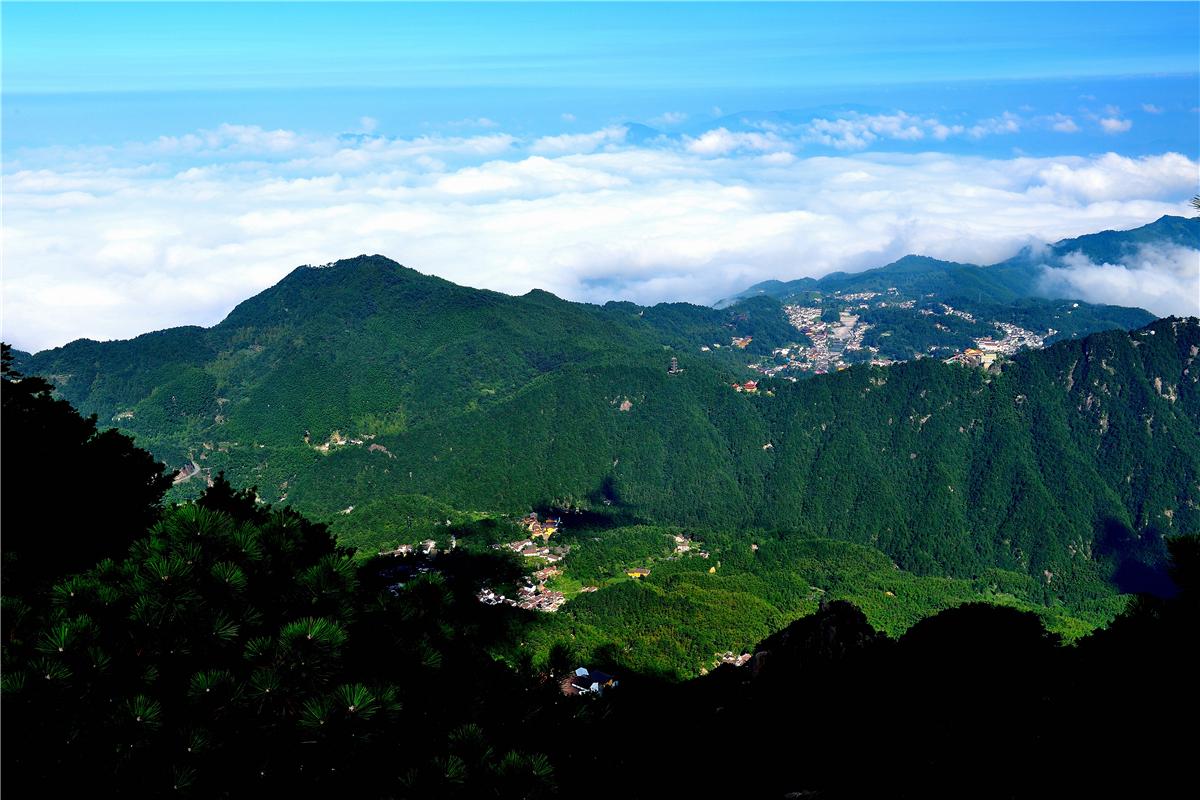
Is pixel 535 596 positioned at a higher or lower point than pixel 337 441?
lower

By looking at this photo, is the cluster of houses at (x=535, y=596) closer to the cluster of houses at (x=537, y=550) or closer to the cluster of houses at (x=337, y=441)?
the cluster of houses at (x=537, y=550)

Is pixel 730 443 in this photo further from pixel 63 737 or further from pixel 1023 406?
pixel 63 737

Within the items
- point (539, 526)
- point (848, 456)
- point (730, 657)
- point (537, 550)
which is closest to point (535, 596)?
point (537, 550)

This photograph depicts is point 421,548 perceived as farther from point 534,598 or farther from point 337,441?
point 337,441

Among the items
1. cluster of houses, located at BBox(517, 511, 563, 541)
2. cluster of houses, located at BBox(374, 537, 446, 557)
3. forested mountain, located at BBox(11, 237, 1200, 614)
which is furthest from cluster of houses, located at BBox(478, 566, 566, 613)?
forested mountain, located at BBox(11, 237, 1200, 614)

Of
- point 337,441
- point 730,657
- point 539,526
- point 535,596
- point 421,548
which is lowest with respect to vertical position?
point 730,657

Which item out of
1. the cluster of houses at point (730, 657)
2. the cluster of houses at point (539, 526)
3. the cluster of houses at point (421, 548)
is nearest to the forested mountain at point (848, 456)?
the cluster of houses at point (539, 526)

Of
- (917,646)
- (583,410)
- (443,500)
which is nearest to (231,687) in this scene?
(917,646)

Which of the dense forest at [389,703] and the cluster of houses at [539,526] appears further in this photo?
the cluster of houses at [539,526]
